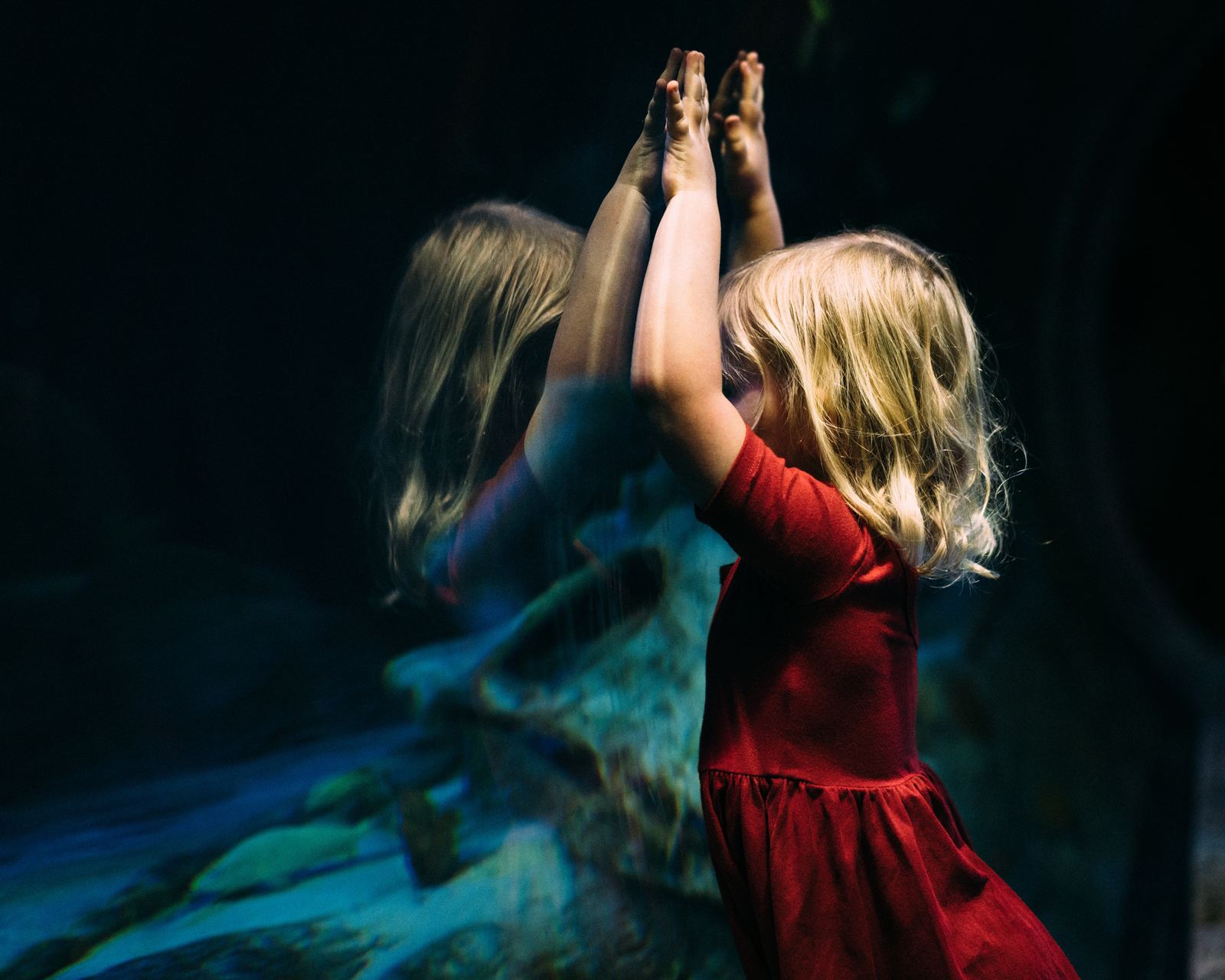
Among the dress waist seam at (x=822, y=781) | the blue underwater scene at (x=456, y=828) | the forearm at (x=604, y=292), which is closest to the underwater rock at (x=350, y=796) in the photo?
the blue underwater scene at (x=456, y=828)

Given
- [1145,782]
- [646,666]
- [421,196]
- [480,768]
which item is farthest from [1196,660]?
[421,196]

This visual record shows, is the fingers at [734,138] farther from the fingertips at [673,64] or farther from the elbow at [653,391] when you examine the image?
the elbow at [653,391]

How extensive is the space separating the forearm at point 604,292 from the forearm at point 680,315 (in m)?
0.09

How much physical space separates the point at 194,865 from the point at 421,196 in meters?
0.61

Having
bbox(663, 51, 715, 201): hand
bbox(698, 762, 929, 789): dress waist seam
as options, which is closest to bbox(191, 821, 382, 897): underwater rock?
bbox(698, 762, 929, 789): dress waist seam

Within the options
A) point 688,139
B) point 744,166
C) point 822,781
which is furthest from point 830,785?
point 744,166

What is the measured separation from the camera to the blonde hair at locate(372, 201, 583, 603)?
861 millimetres

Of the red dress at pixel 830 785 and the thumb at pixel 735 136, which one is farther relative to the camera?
the thumb at pixel 735 136

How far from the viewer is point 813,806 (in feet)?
2.77

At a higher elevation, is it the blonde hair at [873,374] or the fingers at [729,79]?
the fingers at [729,79]

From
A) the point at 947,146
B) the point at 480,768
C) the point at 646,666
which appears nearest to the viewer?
the point at 480,768

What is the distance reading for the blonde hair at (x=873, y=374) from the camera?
0.86 m

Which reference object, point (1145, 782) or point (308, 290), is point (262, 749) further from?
point (1145, 782)

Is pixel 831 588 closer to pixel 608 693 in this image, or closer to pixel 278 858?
pixel 608 693
